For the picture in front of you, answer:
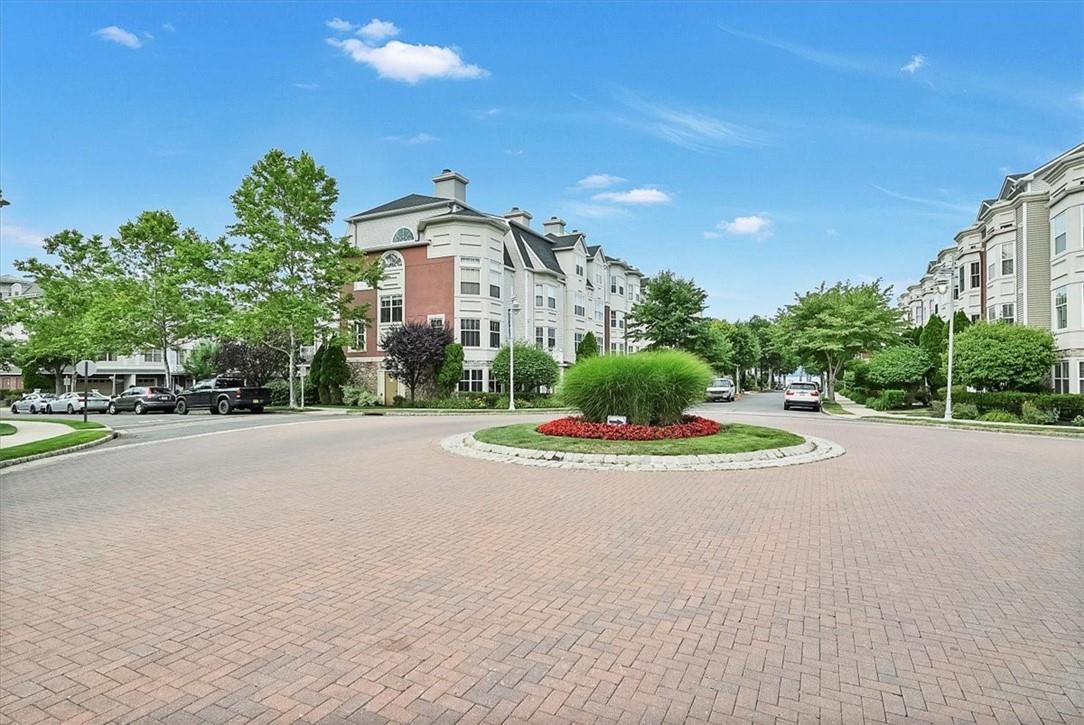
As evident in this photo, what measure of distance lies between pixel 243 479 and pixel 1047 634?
10.7 meters

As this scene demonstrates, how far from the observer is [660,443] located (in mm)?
13633

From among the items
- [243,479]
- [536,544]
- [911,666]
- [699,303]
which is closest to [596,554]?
[536,544]

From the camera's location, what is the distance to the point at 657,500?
8.88 meters

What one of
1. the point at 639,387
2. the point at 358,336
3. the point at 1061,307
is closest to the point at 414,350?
the point at 358,336

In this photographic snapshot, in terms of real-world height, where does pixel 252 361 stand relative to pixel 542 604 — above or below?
above

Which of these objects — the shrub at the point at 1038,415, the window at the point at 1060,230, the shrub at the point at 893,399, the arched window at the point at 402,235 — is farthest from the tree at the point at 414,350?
the window at the point at 1060,230

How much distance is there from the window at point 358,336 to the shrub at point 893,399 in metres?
30.6

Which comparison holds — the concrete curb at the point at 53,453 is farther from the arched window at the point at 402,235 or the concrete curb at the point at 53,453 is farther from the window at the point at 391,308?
the arched window at the point at 402,235

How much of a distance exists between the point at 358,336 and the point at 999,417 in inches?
1393

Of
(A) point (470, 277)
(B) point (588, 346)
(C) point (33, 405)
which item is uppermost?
(A) point (470, 277)

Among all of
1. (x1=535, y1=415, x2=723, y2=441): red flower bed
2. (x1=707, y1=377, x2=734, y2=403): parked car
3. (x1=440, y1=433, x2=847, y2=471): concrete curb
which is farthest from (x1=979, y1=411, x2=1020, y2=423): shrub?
(x1=707, y1=377, x2=734, y2=403): parked car

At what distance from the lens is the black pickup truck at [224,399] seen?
110 ft

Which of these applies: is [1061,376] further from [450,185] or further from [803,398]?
[450,185]

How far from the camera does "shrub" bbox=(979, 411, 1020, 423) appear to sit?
2348cm
